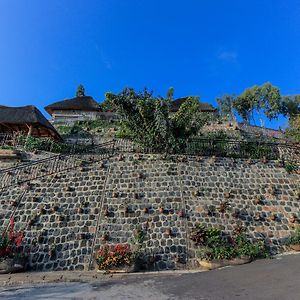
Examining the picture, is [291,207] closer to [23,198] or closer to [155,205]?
[155,205]

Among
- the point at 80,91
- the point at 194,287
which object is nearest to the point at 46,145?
the point at 194,287

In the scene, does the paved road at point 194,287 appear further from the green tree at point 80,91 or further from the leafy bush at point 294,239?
the green tree at point 80,91

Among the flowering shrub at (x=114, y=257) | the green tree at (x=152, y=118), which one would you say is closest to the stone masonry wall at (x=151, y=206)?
the flowering shrub at (x=114, y=257)

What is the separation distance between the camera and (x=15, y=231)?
8430 mm

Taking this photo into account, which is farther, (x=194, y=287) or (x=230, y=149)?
(x=230, y=149)

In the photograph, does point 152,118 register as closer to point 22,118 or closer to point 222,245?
point 222,245

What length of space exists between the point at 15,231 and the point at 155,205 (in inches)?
210

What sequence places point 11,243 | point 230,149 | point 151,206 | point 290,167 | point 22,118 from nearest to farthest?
1. point 11,243
2. point 151,206
3. point 290,167
4. point 230,149
5. point 22,118

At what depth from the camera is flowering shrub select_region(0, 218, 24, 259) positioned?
753 centimetres

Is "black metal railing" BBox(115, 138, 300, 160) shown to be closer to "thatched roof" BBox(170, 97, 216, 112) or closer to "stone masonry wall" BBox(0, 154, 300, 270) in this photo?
"stone masonry wall" BBox(0, 154, 300, 270)

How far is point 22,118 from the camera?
15.6 meters

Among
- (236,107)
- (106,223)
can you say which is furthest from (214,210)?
(236,107)

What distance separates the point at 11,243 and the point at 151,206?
5.17 m

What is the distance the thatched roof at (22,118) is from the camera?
1545 cm
